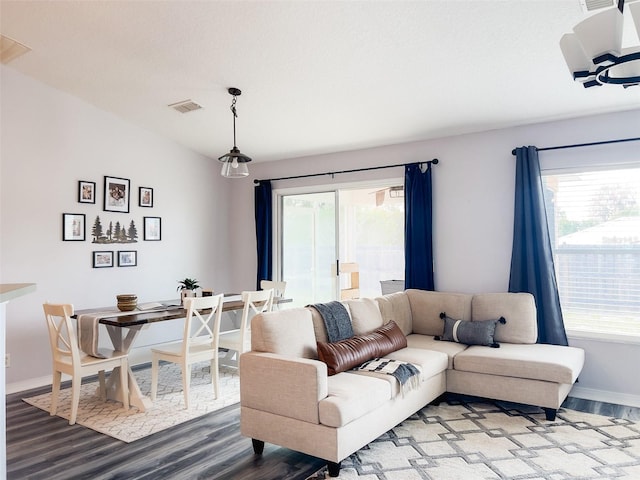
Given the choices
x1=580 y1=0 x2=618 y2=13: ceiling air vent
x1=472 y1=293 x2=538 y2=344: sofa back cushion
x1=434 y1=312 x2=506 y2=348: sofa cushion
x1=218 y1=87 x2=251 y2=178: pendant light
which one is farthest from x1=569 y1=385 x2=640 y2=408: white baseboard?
x1=218 y1=87 x2=251 y2=178: pendant light

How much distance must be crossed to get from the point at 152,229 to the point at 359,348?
3409mm

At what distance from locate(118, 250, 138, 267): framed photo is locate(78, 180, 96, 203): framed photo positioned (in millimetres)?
677

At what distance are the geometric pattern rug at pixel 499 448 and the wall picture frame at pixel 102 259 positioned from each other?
359cm

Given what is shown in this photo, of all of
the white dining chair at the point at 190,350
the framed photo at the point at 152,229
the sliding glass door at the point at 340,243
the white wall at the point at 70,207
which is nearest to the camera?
the white dining chair at the point at 190,350

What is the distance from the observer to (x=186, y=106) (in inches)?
192

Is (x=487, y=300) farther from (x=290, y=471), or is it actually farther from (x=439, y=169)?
(x=290, y=471)

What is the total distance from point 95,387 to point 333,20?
3892 millimetres

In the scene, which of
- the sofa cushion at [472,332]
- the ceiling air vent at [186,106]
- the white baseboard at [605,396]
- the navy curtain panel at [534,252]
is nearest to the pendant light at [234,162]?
the ceiling air vent at [186,106]

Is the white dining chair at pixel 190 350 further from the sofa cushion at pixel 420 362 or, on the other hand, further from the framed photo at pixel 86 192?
the framed photo at pixel 86 192

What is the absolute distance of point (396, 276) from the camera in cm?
562

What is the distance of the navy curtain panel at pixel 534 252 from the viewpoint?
4.18 metres

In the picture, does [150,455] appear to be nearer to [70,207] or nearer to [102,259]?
[102,259]

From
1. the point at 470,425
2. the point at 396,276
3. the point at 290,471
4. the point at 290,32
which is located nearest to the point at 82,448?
the point at 290,471

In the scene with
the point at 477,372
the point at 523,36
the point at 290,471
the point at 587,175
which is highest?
the point at 523,36
